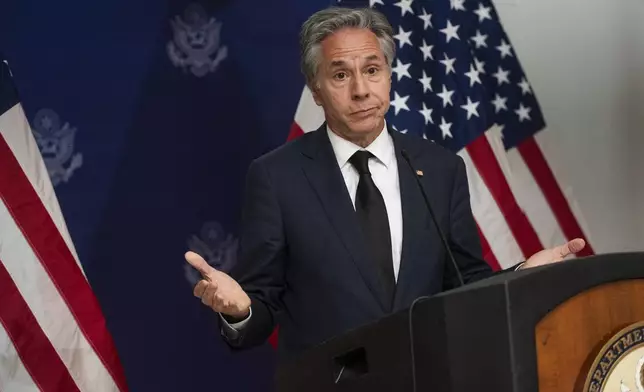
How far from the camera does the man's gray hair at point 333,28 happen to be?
1.96 m

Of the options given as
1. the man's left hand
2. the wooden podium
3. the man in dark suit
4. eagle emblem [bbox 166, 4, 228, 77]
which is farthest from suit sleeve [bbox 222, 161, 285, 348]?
eagle emblem [bbox 166, 4, 228, 77]

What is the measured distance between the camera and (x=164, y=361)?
2654mm

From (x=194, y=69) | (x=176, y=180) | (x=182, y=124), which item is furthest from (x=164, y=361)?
(x=194, y=69)

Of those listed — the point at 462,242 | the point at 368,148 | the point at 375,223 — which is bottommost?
the point at 462,242

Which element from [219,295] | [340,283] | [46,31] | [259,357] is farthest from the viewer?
[259,357]

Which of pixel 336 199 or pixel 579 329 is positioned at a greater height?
pixel 336 199

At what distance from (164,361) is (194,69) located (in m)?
0.85

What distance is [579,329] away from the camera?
3.75 feet

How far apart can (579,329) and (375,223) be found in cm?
74

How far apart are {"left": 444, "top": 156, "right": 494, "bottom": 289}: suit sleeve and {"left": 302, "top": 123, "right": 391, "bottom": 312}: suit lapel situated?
0.72 feet

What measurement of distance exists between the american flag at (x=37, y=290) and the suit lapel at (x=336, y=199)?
87cm

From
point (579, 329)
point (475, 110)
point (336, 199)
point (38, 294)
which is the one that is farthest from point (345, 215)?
point (475, 110)

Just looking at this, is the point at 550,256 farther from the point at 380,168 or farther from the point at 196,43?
the point at 196,43

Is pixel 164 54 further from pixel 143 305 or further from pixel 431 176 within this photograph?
pixel 431 176
